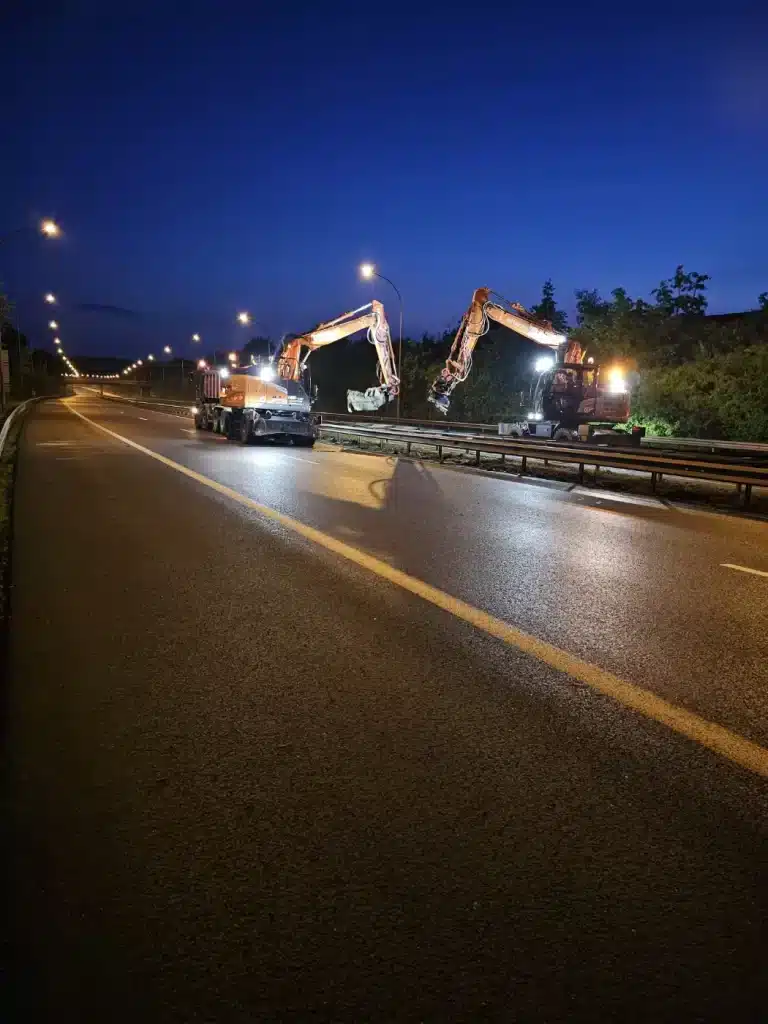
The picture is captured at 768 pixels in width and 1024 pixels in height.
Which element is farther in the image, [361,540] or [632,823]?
→ [361,540]

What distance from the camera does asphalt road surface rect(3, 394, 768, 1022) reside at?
8.66 ft

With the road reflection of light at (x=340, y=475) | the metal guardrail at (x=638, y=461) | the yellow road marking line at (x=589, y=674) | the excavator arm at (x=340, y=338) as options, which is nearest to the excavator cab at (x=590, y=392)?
the metal guardrail at (x=638, y=461)

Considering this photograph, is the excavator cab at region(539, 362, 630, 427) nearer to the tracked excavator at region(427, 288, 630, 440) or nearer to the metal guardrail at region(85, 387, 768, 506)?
the tracked excavator at region(427, 288, 630, 440)

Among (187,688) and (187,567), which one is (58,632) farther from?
(187,567)

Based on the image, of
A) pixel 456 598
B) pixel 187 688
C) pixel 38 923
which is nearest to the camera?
pixel 38 923

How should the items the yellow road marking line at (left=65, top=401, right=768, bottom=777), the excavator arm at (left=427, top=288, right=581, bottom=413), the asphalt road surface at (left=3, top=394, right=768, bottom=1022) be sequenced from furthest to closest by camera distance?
the excavator arm at (left=427, top=288, right=581, bottom=413)
the yellow road marking line at (left=65, top=401, right=768, bottom=777)
the asphalt road surface at (left=3, top=394, right=768, bottom=1022)

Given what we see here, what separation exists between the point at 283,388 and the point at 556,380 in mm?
9751

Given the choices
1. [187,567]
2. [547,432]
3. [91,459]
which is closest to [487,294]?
[547,432]

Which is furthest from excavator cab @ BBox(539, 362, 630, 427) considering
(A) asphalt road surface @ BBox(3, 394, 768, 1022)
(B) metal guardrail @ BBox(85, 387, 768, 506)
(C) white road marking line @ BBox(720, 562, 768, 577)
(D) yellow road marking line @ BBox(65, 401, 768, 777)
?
(A) asphalt road surface @ BBox(3, 394, 768, 1022)

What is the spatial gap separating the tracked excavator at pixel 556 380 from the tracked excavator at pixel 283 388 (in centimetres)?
377

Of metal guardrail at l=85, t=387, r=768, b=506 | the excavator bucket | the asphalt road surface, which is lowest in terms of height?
the asphalt road surface

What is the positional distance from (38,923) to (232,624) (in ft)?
12.5

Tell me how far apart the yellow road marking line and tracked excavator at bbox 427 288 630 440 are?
67.5 ft

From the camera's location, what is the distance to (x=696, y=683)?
5.33 m
